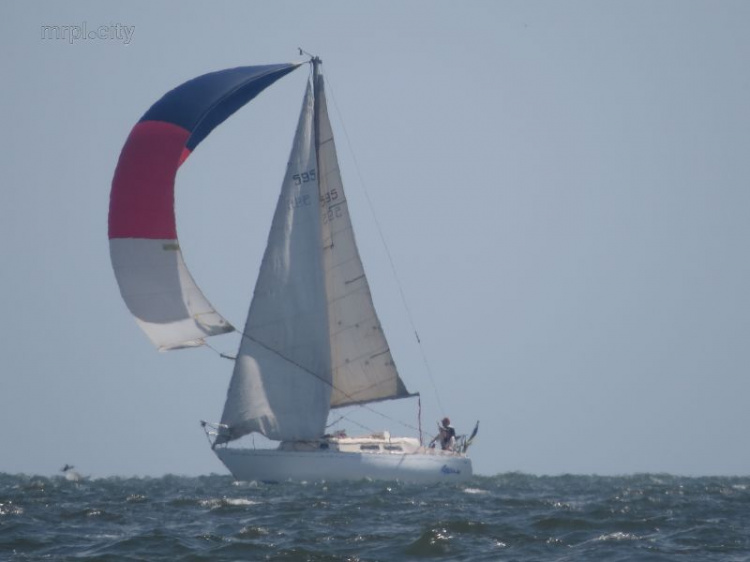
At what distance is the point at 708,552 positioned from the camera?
790 inches

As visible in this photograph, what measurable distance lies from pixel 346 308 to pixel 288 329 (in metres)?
2.05

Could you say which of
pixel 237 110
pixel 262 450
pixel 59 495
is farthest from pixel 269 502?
pixel 237 110

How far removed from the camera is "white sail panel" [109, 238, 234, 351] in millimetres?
34938

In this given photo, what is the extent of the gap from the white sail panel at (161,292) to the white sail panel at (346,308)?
4.37 metres

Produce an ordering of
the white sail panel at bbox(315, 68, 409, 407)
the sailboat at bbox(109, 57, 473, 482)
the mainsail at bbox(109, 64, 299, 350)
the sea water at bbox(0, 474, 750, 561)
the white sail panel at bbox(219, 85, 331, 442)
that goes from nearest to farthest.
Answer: the sea water at bbox(0, 474, 750, 561), the mainsail at bbox(109, 64, 299, 350), the sailboat at bbox(109, 57, 473, 482), the white sail panel at bbox(219, 85, 331, 442), the white sail panel at bbox(315, 68, 409, 407)

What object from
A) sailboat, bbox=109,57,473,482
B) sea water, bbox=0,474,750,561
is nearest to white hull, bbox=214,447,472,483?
sailboat, bbox=109,57,473,482

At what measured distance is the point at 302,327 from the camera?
3772cm

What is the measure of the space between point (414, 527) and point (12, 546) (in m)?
7.07

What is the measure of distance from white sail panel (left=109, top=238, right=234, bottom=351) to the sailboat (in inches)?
2.2

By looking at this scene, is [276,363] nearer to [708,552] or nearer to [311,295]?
[311,295]

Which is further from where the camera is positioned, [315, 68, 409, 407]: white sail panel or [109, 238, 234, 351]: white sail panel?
[315, 68, 409, 407]: white sail panel

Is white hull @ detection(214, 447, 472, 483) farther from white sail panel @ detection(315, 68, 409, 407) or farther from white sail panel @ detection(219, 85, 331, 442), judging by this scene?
white sail panel @ detection(315, 68, 409, 407)

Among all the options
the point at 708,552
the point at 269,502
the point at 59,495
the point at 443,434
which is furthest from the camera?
the point at 443,434

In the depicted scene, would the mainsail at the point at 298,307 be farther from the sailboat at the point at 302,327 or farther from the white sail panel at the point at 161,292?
the white sail panel at the point at 161,292
